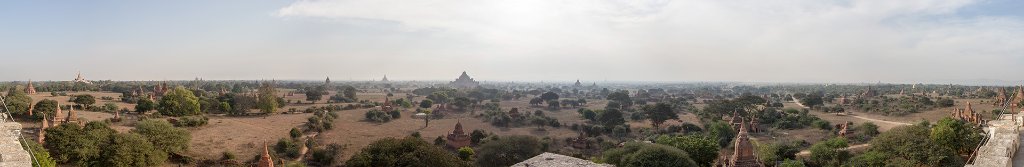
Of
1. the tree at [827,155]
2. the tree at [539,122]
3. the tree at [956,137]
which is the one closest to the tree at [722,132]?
the tree at [827,155]

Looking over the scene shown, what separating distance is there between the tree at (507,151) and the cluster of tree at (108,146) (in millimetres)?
11937

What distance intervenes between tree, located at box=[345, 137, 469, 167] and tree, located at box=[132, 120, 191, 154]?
9.62 meters

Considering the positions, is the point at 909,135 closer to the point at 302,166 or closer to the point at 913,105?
the point at 302,166

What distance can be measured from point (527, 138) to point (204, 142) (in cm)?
1566

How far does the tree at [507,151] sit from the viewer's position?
75.9 ft

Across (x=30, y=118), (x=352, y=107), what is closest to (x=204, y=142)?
(x=30, y=118)

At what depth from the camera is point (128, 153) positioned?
63.5 ft

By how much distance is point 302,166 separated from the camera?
21.9 metres

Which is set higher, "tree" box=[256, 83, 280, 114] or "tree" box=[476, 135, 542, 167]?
"tree" box=[256, 83, 280, 114]

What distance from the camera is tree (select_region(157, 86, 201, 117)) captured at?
3694 cm

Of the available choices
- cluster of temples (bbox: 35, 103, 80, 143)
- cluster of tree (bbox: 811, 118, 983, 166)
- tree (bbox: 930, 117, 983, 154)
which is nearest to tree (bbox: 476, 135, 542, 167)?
cluster of tree (bbox: 811, 118, 983, 166)

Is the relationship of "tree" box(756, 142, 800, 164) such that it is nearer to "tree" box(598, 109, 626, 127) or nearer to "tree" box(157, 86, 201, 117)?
"tree" box(598, 109, 626, 127)

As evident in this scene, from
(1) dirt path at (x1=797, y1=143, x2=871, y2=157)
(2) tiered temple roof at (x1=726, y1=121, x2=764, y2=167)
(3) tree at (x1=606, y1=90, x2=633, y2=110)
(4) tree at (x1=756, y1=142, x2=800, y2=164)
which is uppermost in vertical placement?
(2) tiered temple roof at (x1=726, y1=121, x2=764, y2=167)

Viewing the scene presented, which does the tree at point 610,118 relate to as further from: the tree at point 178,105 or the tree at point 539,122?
the tree at point 178,105
